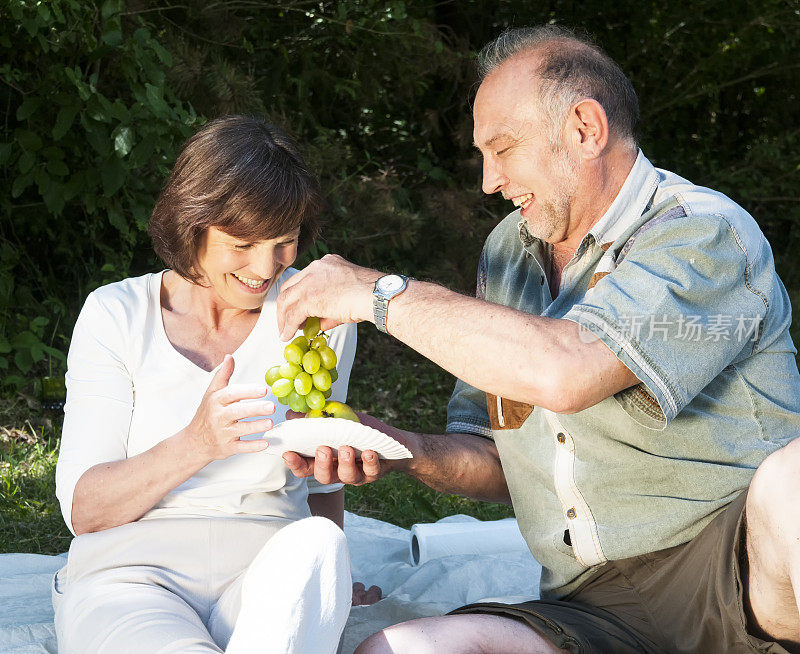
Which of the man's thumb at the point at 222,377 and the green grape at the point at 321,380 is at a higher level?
the man's thumb at the point at 222,377

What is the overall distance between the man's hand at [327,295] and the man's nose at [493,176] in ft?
1.69

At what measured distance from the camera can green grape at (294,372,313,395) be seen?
234 cm

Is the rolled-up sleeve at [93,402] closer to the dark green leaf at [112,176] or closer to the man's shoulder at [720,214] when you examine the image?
the man's shoulder at [720,214]

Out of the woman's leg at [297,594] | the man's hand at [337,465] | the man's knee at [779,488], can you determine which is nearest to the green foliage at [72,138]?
the man's hand at [337,465]

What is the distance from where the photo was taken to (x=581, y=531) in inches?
93.0

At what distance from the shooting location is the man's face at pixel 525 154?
2.51m

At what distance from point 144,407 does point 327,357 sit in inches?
20.2

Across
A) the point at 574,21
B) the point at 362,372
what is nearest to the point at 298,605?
the point at 362,372

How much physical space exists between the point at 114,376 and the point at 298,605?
3.11 feet

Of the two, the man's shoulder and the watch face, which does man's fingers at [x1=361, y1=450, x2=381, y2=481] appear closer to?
the watch face

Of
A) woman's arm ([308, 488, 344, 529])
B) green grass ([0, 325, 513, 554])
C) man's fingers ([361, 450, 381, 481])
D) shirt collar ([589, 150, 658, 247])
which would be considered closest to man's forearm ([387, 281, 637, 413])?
man's fingers ([361, 450, 381, 481])

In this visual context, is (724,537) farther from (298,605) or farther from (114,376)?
(114,376)

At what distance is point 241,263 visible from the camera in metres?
2.57

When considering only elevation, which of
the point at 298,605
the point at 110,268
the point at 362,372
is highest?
the point at 298,605
